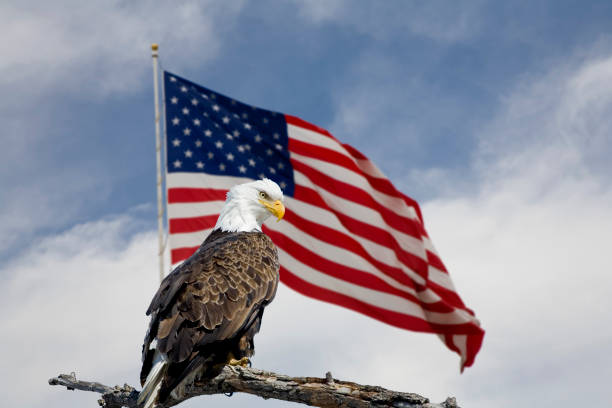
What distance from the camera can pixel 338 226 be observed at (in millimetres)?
11961

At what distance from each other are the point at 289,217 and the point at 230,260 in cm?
560

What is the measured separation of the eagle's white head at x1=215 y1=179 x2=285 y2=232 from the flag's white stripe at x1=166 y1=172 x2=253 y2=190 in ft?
13.5

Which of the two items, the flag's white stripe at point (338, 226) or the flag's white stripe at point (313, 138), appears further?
the flag's white stripe at point (313, 138)

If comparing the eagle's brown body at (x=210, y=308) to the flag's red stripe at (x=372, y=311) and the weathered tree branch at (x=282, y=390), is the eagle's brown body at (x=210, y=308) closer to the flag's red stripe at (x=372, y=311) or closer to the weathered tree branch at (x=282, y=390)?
the weathered tree branch at (x=282, y=390)

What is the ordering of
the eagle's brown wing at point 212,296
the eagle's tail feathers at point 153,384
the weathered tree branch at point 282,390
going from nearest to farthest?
the weathered tree branch at point 282,390 → the eagle's tail feathers at point 153,384 → the eagle's brown wing at point 212,296

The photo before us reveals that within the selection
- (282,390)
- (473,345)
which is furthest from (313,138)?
(282,390)

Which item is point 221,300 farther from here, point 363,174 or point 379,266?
Result: point 363,174

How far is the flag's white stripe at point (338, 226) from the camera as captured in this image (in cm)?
1190

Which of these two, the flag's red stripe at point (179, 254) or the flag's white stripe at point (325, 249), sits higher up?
the flag's white stripe at point (325, 249)

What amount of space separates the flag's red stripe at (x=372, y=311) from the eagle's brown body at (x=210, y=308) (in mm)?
4806

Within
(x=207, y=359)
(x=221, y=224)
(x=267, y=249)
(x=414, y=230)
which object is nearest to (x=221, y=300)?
(x=207, y=359)

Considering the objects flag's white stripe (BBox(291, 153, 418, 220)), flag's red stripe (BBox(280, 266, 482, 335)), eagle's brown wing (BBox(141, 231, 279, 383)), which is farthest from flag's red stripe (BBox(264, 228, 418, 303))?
eagle's brown wing (BBox(141, 231, 279, 383))

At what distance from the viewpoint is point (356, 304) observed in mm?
11750

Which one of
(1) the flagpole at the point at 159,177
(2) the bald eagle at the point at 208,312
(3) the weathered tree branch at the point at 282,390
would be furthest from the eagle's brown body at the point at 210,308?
(1) the flagpole at the point at 159,177
